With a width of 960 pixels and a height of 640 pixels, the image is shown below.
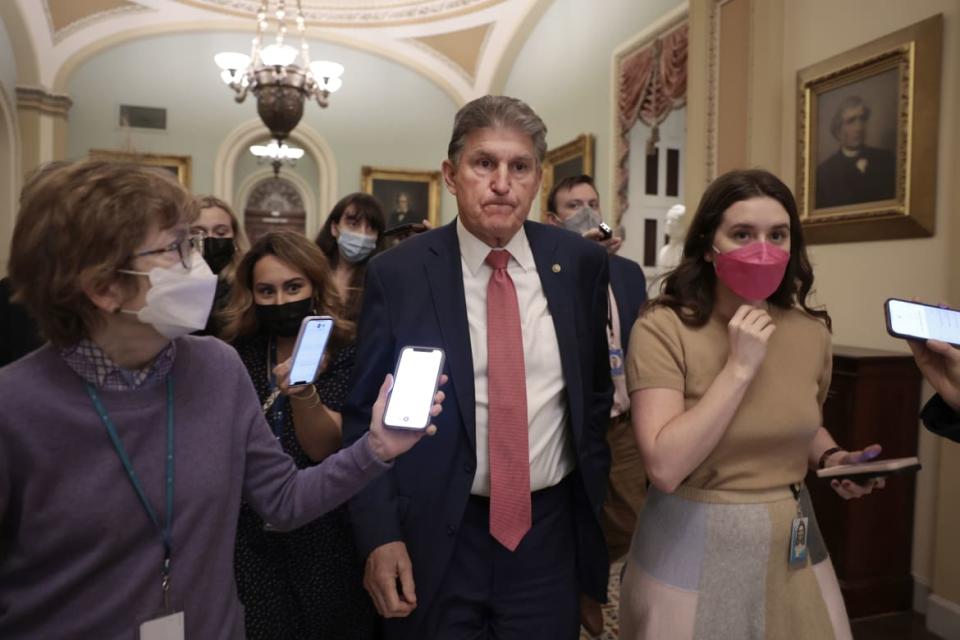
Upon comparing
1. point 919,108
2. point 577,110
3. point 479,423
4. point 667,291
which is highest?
point 577,110

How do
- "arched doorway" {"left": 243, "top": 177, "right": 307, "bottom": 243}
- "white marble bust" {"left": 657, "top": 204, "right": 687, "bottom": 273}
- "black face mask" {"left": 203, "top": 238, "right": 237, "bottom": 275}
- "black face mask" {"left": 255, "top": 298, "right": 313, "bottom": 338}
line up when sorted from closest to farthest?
"black face mask" {"left": 255, "top": 298, "right": 313, "bottom": 338} < "black face mask" {"left": 203, "top": 238, "right": 237, "bottom": 275} < "white marble bust" {"left": 657, "top": 204, "right": 687, "bottom": 273} < "arched doorway" {"left": 243, "top": 177, "right": 307, "bottom": 243}

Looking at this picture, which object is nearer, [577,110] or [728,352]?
[728,352]

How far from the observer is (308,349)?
185 centimetres

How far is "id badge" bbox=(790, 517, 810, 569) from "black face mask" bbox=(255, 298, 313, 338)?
1.59 m

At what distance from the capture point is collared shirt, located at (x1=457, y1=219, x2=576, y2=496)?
5.94 feet

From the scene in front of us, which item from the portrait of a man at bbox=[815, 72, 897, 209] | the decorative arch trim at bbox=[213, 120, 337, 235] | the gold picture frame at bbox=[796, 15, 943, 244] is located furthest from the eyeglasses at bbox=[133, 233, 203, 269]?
the decorative arch trim at bbox=[213, 120, 337, 235]

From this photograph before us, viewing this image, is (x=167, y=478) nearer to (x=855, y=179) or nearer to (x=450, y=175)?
(x=450, y=175)

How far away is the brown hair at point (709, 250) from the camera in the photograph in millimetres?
1869

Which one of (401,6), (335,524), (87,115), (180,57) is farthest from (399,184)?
(335,524)

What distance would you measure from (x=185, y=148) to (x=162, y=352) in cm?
1121

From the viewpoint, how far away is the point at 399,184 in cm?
1208

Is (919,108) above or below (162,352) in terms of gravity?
above

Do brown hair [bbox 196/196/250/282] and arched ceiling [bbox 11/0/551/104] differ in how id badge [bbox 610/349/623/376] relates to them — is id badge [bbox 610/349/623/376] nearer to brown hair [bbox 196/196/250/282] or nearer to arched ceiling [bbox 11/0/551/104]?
brown hair [bbox 196/196/250/282]

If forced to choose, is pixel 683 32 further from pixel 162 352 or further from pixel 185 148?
pixel 185 148
